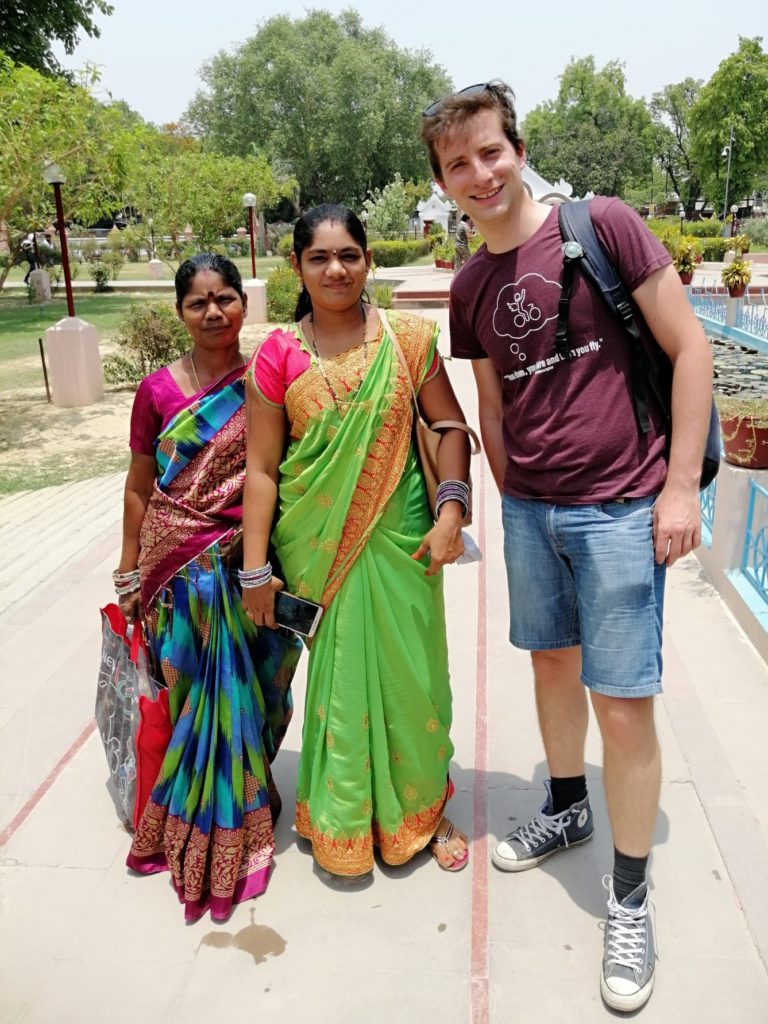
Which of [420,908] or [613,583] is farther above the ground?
[613,583]

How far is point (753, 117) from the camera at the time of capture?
41750mm

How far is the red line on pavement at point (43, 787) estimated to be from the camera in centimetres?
252

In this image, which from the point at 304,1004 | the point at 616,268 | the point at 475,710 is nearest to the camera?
the point at 616,268

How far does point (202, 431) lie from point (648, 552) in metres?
1.10

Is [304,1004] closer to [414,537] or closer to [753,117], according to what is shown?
[414,537]

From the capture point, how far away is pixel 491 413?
6.98 ft

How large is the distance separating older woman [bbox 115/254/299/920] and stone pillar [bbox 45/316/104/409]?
7.66m

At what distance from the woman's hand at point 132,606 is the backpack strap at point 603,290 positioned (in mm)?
1296

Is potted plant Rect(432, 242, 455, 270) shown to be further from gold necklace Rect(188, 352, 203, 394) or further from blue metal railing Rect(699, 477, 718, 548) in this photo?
gold necklace Rect(188, 352, 203, 394)

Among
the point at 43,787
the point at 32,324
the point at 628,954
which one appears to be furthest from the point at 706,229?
the point at 628,954

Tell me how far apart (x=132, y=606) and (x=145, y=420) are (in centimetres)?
52

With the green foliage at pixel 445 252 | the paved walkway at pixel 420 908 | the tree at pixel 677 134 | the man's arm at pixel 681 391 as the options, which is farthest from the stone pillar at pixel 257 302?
the tree at pixel 677 134

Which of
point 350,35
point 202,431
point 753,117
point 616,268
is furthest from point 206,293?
point 753,117

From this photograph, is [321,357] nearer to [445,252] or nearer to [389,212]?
[445,252]
